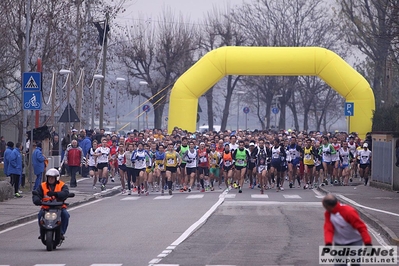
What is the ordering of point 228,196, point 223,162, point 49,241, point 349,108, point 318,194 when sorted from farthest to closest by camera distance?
point 349,108
point 223,162
point 318,194
point 228,196
point 49,241

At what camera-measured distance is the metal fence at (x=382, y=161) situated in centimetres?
3134

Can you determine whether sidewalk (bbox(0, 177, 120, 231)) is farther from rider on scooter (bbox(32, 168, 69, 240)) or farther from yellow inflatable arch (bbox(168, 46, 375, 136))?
yellow inflatable arch (bbox(168, 46, 375, 136))

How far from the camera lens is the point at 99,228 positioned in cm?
1894

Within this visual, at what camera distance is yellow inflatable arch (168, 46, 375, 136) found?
39.0 meters

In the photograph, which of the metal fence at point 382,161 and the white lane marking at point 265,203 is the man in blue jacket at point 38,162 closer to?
the white lane marking at point 265,203

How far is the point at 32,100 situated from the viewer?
25859 mm

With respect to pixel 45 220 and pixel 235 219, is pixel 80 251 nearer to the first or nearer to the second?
pixel 45 220

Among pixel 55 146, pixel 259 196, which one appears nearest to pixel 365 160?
pixel 259 196

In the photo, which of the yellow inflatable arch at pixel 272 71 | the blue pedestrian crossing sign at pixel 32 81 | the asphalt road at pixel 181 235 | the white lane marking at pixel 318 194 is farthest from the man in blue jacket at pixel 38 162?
the yellow inflatable arch at pixel 272 71

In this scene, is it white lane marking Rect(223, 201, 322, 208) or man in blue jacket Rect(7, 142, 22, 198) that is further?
man in blue jacket Rect(7, 142, 22, 198)

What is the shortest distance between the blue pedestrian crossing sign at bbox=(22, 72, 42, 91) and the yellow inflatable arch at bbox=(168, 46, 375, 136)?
14596mm

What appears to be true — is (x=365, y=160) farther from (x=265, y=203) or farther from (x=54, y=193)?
(x=54, y=193)

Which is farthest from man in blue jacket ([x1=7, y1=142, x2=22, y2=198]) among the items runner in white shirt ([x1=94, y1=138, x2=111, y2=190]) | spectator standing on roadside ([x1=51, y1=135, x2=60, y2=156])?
spectator standing on roadside ([x1=51, y1=135, x2=60, y2=156])

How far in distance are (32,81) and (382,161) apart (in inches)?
516
